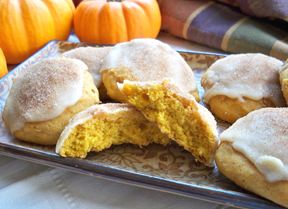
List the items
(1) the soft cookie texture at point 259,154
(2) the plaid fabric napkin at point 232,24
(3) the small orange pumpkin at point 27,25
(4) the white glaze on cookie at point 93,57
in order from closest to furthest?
(1) the soft cookie texture at point 259,154
(4) the white glaze on cookie at point 93,57
(3) the small orange pumpkin at point 27,25
(2) the plaid fabric napkin at point 232,24

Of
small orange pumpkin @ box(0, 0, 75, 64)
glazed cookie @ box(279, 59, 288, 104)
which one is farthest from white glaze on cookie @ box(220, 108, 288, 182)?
small orange pumpkin @ box(0, 0, 75, 64)

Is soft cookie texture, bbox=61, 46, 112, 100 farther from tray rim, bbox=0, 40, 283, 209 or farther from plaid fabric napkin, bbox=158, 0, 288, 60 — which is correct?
plaid fabric napkin, bbox=158, 0, 288, 60

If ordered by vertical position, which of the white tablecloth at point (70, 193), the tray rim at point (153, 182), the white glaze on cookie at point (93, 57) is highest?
the white glaze on cookie at point (93, 57)

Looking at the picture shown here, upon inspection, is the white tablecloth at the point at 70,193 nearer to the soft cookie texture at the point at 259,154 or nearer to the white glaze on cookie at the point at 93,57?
the soft cookie texture at the point at 259,154

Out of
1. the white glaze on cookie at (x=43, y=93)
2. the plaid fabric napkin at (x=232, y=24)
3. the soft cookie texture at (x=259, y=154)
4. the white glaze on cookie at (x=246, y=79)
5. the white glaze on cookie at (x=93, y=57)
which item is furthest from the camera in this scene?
the plaid fabric napkin at (x=232, y=24)

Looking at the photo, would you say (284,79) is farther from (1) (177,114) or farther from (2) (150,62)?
(2) (150,62)

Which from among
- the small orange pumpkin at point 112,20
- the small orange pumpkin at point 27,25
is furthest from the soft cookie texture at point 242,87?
the small orange pumpkin at point 27,25

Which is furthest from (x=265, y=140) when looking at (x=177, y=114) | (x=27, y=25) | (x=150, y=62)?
(x=27, y=25)
